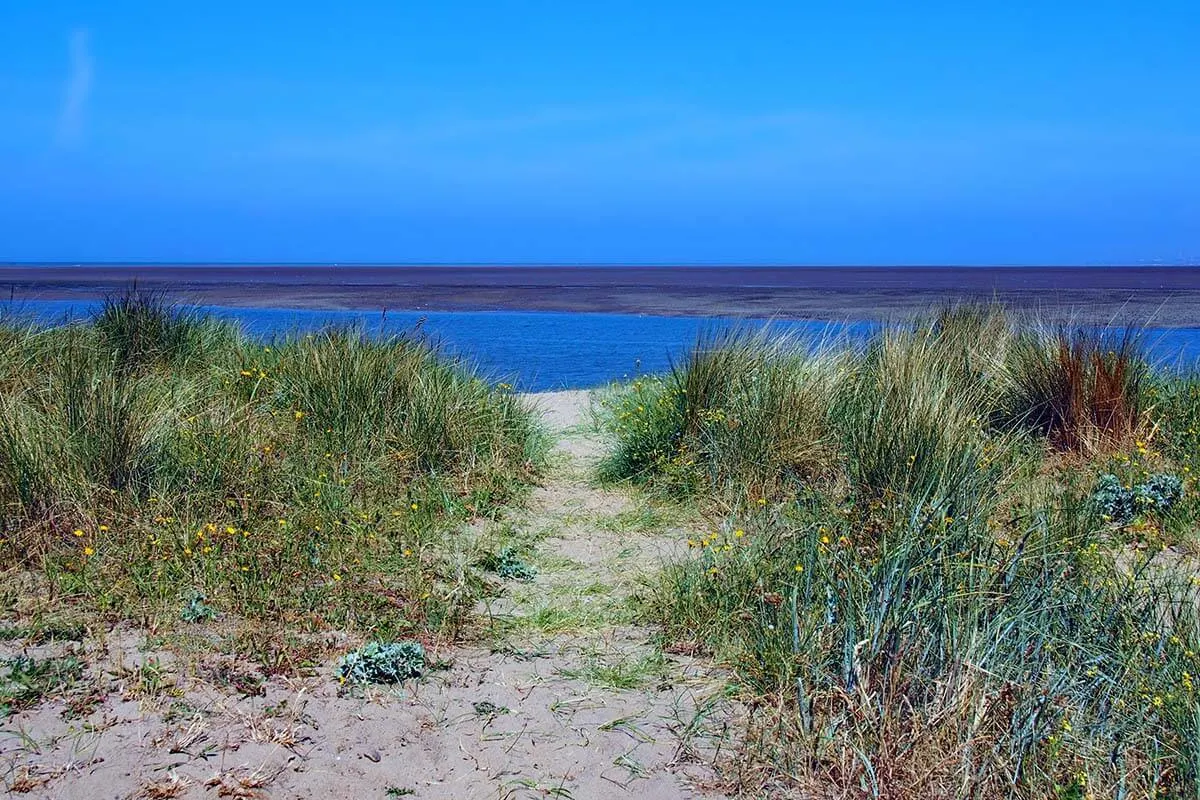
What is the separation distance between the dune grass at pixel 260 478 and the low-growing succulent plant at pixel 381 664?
35cm

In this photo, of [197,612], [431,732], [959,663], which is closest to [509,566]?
[197,612]

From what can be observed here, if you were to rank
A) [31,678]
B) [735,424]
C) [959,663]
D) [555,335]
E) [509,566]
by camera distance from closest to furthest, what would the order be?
[959,663] → [31,678] → [509,566] → [735,424] → [555,335]

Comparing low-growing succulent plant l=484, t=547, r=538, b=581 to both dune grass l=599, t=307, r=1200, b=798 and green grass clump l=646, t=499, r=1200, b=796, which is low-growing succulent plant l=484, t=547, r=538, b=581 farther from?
green grass clump l=646, t=499, r=1200, b=796

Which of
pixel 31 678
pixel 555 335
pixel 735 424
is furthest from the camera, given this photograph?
pixel 555 335

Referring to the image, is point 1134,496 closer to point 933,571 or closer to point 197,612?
point 933,571

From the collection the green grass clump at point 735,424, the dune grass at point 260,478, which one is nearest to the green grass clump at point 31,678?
the dune grass at point 260,478

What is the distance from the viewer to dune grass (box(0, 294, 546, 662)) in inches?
177

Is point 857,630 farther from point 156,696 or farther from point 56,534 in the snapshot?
point 56,534

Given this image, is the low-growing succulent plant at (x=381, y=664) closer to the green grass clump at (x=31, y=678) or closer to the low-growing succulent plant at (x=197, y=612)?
the low-growing succulent plant at (x=197, y=612)

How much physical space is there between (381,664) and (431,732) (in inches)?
16.4

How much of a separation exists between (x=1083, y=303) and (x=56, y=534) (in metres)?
30.0

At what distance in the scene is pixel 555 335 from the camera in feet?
69.9

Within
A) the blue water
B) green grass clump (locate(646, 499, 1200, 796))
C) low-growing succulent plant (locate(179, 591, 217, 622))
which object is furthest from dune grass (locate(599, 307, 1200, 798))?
low-growing succulent plant (locate(179, 591, 217, 622))

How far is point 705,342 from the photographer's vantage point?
7.83 metres
